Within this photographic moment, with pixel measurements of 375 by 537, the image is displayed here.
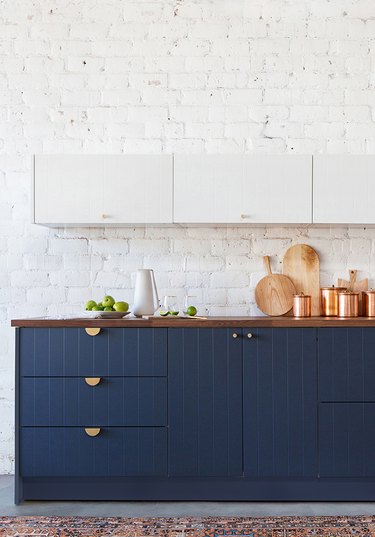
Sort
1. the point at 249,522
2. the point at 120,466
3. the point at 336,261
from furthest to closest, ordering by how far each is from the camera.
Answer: the point at 336,261 → the point at 120,466 → the point at 249,522

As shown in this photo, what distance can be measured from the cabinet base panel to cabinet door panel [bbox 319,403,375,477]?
0.08 metres

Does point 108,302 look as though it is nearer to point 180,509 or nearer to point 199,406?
point 199,406

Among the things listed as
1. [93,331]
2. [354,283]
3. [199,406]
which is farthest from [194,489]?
[354,283]

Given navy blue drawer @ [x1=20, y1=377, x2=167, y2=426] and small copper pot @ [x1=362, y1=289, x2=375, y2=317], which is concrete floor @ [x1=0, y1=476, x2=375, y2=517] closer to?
navy blue drawer @ [x1=20, y1=377, x2=167, y2=426]

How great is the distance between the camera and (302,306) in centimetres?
354

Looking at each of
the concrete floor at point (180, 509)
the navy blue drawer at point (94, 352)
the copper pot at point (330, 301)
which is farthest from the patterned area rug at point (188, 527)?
the copper pot at point (330, 301)
